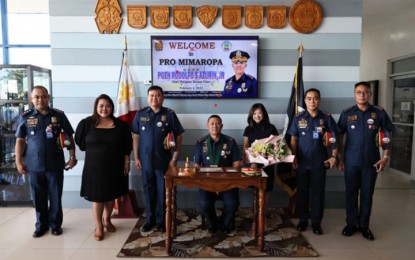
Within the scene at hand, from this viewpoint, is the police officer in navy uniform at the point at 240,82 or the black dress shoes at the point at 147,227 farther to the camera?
the police officer in navy uniform at the point at 240,82

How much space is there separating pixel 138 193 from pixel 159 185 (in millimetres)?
847

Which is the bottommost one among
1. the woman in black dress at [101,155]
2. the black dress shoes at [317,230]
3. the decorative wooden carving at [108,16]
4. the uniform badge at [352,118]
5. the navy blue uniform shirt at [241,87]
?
the black dress shoes at [317,230]

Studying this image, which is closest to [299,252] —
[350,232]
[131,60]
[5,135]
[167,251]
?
[350,232]

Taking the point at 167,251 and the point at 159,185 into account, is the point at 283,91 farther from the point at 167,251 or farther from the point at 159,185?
the point at 167,251

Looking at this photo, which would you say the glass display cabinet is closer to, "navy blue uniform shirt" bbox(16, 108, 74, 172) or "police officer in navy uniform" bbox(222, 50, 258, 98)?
"navy blue uniform shirt" bbox(16, 108, 74, 172)

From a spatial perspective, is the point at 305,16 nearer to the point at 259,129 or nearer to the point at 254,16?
the point at 254,16

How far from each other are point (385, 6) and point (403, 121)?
2134mm

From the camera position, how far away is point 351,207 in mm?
3168

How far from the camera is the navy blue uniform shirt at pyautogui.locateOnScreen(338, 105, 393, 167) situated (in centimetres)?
304

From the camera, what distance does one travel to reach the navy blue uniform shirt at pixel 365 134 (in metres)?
3.04

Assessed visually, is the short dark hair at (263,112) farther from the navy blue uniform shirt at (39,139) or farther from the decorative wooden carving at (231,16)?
the navy blue uniform shirt at (39,139)

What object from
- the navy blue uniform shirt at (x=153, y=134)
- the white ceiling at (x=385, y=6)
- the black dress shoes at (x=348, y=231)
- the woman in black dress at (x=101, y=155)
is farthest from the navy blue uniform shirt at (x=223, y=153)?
the white ceiling at (x=385, y=6)

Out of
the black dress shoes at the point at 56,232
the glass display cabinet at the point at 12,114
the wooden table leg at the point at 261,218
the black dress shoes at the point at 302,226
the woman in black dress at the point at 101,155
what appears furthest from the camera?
the glass display cabinet at the point at 12,114

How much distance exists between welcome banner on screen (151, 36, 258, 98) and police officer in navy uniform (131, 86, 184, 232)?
570 millimetres
